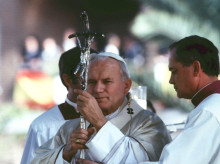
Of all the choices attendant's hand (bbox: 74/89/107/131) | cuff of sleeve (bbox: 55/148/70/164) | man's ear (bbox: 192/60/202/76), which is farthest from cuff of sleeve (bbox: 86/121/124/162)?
man's ear (bbox: 192/60/202/76)

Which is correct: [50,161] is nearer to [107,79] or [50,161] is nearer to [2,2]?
[107,79]

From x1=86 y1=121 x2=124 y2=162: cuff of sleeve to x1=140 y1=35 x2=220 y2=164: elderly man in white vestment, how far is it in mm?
352

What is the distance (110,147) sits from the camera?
8.85 ft

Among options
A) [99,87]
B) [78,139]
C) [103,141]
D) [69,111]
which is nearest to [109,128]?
[103,141]

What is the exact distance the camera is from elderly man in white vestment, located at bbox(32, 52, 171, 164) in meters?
2.67

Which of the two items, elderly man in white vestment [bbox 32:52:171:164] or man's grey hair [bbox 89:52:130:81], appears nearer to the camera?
elderly man in white vestment [bbox 32:52:171:164]

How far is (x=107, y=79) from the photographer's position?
9.71 feet

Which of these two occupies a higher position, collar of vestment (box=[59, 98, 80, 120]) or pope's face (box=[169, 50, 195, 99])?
pope's face (box=[169, 50, 195, 99])

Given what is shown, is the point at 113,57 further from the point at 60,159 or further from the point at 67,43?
the point at 67,43

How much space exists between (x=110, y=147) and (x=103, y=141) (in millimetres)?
66

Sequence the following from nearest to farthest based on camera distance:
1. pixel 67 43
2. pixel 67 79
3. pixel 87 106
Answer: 1. pixel 87 106
2. pixel 67 79
3. pixel 67 43

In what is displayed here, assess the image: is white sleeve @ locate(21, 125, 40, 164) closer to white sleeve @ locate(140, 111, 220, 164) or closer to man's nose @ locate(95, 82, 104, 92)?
man's nose @ locate(95, 82, 104, 92)

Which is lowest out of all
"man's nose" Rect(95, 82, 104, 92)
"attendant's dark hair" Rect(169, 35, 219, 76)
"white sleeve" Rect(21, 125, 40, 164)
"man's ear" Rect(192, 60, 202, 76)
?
"white sleeve" Rect(21, 125, 40, 164)

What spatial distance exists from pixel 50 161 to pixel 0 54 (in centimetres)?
503
